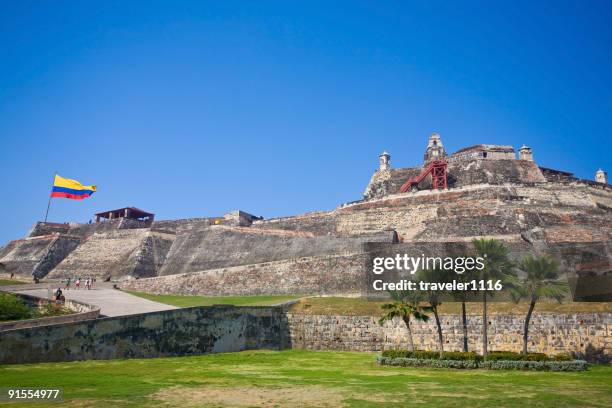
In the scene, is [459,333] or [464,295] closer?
[464,295]

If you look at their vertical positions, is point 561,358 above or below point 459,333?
below

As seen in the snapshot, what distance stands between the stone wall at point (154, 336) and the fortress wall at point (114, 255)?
62.2 ft

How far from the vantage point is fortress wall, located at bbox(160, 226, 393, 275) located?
121ft

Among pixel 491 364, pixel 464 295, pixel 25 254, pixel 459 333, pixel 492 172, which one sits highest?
pixel 492 172

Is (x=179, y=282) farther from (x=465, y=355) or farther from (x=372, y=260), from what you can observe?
(x=465, y=355)

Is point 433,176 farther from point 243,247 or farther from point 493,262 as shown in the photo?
point 493,262

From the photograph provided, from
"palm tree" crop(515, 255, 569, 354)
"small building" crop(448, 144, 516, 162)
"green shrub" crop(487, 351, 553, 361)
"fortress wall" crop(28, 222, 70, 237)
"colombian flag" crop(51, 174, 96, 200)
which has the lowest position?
"green shrub" crop(487, 351, 553, 361)

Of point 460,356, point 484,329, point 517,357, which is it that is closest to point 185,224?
point 484,329

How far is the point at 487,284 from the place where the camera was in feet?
73.2

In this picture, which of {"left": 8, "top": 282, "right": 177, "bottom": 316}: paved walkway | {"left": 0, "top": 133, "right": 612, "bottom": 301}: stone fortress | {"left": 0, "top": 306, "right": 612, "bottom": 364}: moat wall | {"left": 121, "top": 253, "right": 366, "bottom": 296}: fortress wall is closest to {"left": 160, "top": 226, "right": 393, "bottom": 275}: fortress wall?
{"left": 0, "top": 133, "right": 612, "bottom": 301}: stone fortress

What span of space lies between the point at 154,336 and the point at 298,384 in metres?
9.03

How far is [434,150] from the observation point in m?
53.8

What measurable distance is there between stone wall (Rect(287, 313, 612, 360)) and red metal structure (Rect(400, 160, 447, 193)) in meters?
24.7

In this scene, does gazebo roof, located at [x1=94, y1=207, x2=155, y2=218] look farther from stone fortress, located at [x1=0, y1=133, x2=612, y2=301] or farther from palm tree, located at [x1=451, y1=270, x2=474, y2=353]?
palm tree, located at [x1=451, y1=270, x2=474, y2=353]
